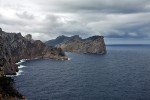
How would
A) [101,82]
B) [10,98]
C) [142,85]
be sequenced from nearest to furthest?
[10,98], [142,85], [101,82]

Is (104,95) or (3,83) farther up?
(3,83)

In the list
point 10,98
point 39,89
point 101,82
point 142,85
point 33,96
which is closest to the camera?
point 10,98

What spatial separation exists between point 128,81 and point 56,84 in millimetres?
51712

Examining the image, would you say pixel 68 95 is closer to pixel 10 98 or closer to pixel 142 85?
pixel 10 98

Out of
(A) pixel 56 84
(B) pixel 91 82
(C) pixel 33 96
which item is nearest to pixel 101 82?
(B) pixel 91 82

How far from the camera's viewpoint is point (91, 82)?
195 meters

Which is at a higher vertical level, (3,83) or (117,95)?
(3,83)

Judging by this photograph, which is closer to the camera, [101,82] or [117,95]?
[117,95]

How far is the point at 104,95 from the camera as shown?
15475 cm

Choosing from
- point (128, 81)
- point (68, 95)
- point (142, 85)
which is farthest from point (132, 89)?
point (68, 95)

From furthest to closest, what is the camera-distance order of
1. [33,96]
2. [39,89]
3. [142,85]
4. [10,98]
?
[142,85]
[39,89]
[33,96]
[10,98]

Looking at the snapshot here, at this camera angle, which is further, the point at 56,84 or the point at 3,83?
the point at 56,84

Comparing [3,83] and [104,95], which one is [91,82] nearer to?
[104,95]

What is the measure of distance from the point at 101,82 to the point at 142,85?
2898 cm
